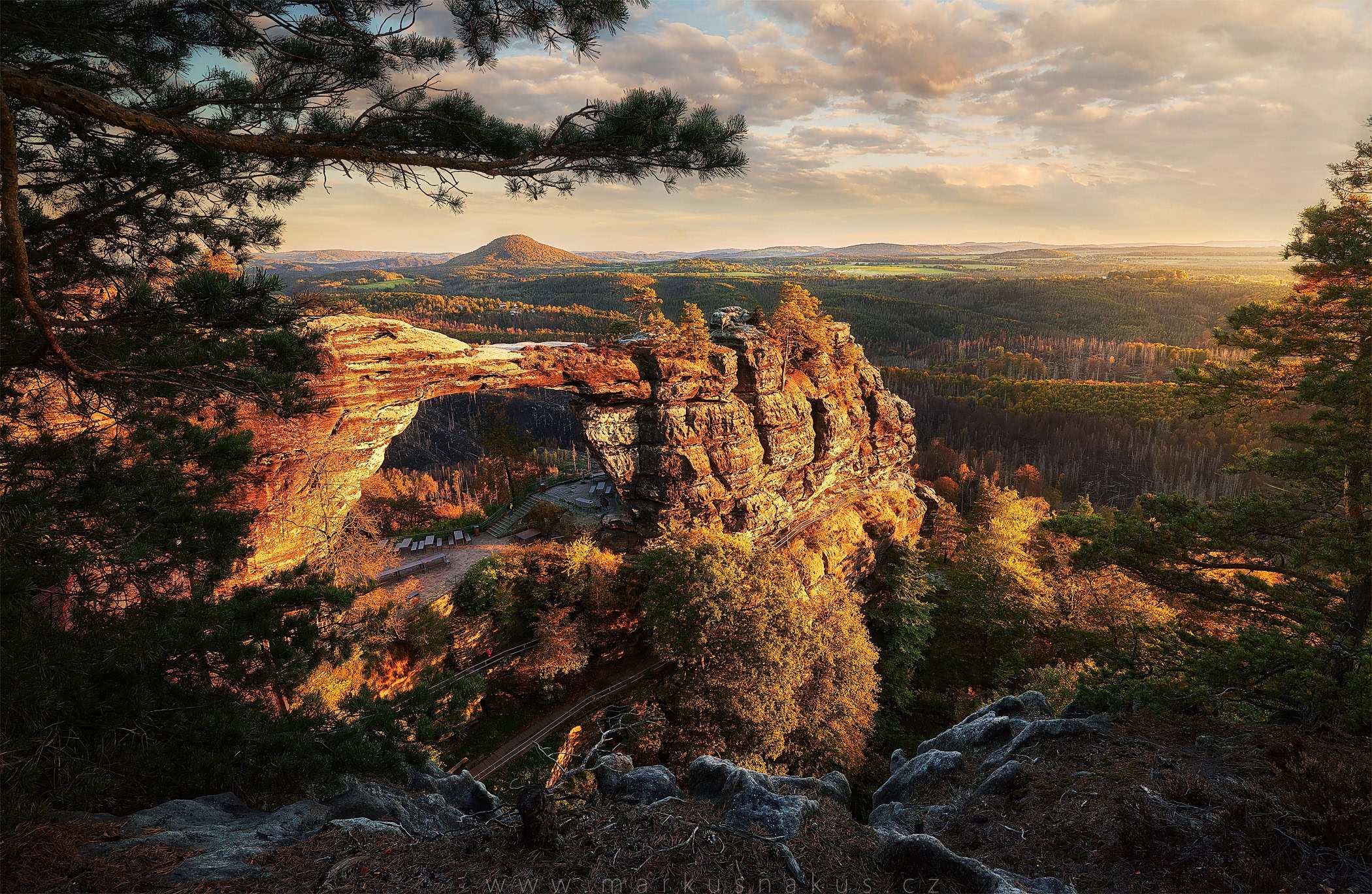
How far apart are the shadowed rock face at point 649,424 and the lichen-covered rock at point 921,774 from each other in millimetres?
12103

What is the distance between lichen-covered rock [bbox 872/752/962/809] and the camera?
967 centimetres

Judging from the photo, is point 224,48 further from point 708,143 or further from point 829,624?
point 829,624

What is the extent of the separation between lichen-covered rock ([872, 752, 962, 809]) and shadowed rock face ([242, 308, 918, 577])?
476 inches

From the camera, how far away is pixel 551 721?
21484 mm

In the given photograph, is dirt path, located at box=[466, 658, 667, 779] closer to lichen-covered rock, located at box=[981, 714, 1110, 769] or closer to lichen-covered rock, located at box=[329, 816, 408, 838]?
lichen-covered rock, located at box=[329, 816, 408, 838]

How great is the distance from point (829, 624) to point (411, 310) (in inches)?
4557

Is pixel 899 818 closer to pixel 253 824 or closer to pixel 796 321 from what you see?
pixel 253 824

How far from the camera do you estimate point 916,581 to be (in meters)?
33.0

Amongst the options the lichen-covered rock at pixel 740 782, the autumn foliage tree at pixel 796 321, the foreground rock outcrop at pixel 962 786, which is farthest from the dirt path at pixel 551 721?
the autumn foliage tree at pixel 796 321

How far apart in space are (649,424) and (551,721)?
14465 millimetres

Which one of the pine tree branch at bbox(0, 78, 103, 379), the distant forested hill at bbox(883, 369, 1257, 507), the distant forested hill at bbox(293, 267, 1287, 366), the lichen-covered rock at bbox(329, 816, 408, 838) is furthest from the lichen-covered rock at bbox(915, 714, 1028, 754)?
the distant forested hill at bbox(293, 267, 1287, 366)

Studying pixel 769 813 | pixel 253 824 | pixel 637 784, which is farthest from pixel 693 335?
pixel 253 824

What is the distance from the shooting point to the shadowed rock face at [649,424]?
18.7 metres

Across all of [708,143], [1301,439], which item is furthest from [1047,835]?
[708,143]
